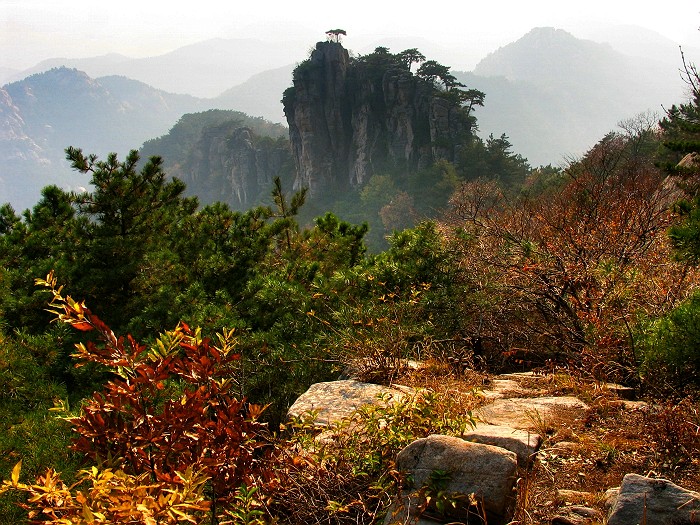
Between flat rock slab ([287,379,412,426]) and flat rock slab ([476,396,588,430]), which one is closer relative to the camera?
flat rock slab ([476,396,588,430])

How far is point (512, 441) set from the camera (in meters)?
2.44

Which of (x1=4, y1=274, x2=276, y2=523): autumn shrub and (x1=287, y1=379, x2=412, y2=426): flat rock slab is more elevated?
(x1=4, y1=274, x2=276, y2=523): autumn shrub

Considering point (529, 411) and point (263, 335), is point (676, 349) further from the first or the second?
point (263, 335)

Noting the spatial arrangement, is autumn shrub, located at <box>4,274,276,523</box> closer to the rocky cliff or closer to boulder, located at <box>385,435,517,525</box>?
boulder, located at <box>385,435,517,525</box>

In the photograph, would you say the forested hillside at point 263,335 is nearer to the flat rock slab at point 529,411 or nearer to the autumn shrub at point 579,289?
the autumn shrub at point 579,289

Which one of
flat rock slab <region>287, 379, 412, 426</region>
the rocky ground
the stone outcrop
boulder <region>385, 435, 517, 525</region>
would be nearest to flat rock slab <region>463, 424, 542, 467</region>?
the rocky ground

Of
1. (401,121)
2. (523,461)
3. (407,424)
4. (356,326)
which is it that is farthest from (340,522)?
(401,121)

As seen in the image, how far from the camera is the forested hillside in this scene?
6.64ft

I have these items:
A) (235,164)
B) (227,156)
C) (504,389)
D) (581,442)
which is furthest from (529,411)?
(227,156)

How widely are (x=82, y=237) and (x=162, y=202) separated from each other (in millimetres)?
1510

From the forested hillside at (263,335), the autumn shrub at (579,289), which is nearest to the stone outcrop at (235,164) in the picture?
the forested hillside at (263,335)

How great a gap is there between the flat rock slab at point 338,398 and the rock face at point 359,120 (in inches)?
1996

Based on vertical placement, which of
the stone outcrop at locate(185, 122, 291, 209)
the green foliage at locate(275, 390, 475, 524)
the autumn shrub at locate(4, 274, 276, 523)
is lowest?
the green foliage at locate(275, 390, 475, 524)

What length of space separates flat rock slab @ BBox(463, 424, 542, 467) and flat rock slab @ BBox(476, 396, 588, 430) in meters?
0.46
